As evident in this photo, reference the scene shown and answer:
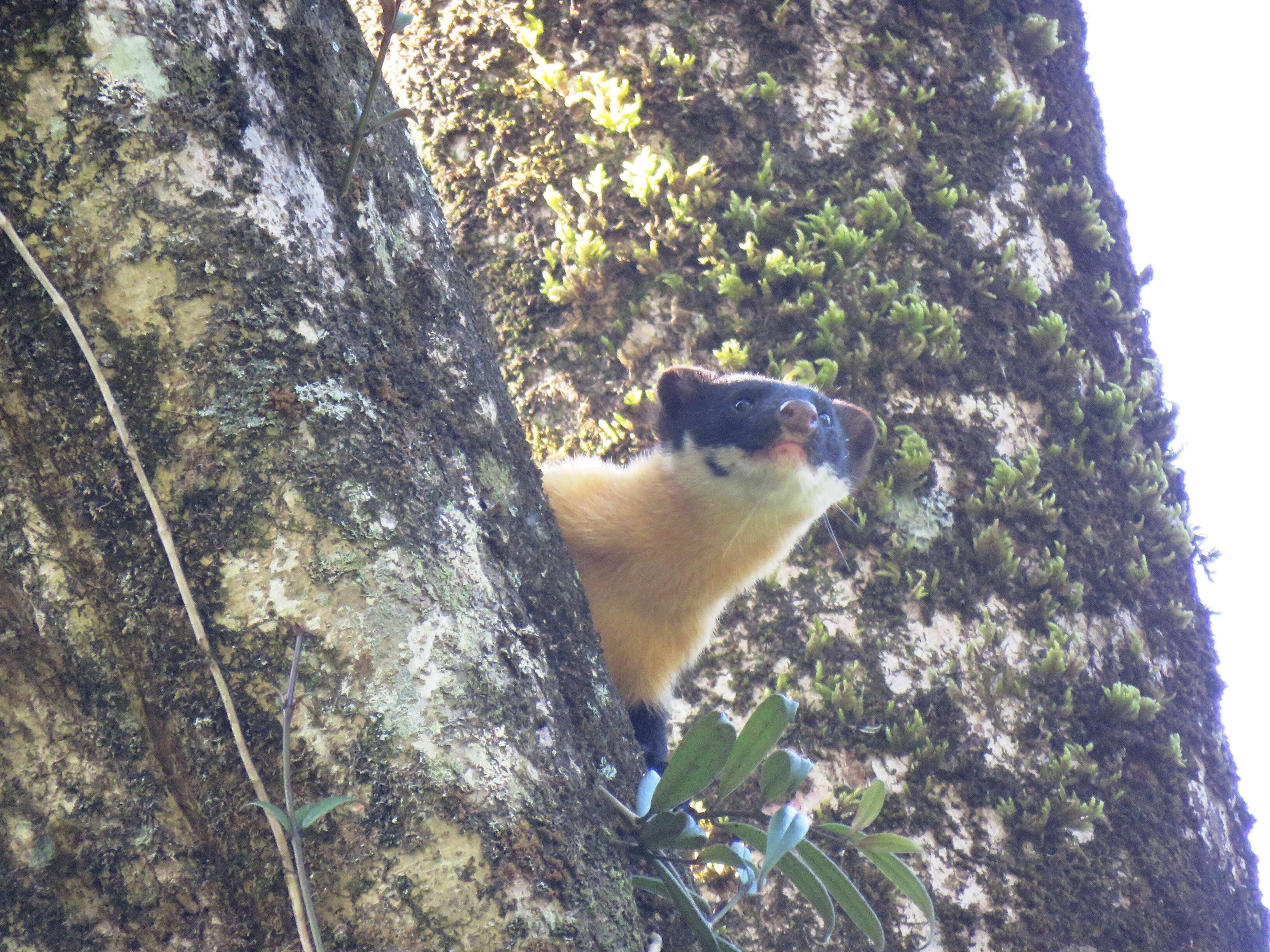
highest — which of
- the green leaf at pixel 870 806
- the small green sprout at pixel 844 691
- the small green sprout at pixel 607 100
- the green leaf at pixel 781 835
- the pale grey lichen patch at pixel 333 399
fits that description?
the small green sprout at pixel 607 100

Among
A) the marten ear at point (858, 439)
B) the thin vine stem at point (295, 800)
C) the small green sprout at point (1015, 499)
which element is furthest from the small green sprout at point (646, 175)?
the thin vine stem at point (295, 800)

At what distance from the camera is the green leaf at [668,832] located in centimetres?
169

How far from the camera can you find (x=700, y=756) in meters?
1.85

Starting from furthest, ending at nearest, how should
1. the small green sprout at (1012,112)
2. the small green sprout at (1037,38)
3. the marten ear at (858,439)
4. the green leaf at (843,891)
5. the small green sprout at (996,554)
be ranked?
the small green sprout at (1037,38) < the small green sprout at (1012,112) < the marten ear at (858,439) < the small green sprout at (996,554) < the green leaf at (843,891)

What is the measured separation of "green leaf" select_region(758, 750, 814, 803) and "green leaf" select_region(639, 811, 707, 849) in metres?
0.21

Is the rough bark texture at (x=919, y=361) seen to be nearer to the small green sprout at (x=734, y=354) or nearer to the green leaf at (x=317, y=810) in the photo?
the small green sprout at (x=734, y=354)

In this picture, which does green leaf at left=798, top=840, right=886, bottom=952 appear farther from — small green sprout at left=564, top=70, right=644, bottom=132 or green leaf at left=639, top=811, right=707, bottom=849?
small green sprout at left=564, top=70, right=644, bottom=132

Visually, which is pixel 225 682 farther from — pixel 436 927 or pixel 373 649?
pixel 436 927

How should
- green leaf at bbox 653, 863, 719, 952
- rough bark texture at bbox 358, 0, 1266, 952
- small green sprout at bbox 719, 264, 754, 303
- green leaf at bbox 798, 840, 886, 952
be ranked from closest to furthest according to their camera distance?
green leaf at bbox 653, 863, 719, 952
green leaf at bbox 798, 840, 886, 952
rough bark texture at bbox 358, 0, 1266, 952
small green sprout at bbox 719, 264, 754, 303

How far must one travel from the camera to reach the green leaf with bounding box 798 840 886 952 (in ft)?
6.34

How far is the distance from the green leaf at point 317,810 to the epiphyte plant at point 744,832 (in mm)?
460

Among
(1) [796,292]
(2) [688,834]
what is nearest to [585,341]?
(1) [796,292]

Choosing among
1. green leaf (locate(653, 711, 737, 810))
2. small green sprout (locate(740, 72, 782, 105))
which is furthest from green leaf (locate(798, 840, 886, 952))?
small green sprout (locate(740, 72, 782, 105))

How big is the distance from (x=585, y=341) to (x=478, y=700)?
251cm
